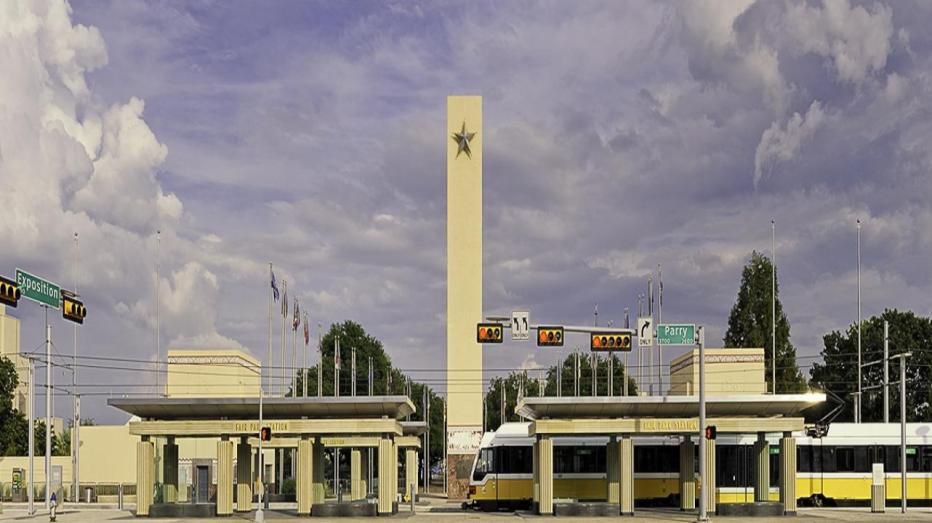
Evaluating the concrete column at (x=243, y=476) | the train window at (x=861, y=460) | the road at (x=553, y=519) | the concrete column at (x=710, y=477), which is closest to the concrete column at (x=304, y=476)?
the road at (x=553, y=519)

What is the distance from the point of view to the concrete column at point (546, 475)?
48.7 metres

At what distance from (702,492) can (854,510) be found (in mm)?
12935

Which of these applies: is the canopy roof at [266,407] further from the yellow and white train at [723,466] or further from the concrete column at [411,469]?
the concrete column at [411,469]

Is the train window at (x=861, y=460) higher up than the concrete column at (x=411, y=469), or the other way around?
the train window at (x=861, y=460)

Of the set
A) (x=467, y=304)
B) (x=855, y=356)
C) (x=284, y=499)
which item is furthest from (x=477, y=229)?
(x=855, y=356)

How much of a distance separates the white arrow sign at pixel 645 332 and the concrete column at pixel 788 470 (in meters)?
10.1

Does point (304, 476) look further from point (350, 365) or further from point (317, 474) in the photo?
point (350, 365)

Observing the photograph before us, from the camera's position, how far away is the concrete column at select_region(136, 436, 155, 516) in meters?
49.9

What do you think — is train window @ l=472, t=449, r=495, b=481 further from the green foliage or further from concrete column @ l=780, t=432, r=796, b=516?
the green foliage

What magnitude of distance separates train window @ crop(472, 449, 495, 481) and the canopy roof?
5.42 meters

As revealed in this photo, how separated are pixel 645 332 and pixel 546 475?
31.7 ft

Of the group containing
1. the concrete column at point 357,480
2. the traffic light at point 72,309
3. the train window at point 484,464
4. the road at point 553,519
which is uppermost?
the traffic light at point 72,309

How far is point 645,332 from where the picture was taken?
138ft

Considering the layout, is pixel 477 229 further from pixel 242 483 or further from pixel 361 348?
pixel 361 348
